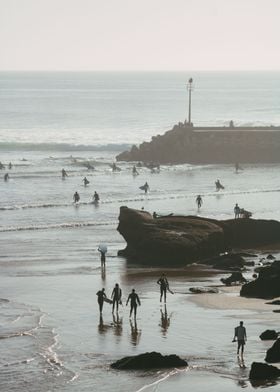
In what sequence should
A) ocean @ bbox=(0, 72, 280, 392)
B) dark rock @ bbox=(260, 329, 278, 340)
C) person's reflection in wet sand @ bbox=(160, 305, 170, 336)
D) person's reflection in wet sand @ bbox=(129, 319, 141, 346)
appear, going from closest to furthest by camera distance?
ocean @ bbox=(0, 72, 280, 392), dark rock @ bbox=(260, 329, 278, 340), person's reflection in wet sand @ bbox=(129, 319, 141, 346), person's reflection in wet sand @ bbox=(160, 305, 170, 336)

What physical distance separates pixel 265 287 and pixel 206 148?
72083mm

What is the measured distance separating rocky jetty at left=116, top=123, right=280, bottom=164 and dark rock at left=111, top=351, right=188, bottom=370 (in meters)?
77.6

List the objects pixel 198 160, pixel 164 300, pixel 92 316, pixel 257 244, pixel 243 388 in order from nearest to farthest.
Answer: pixel 243 388
pixel 92 316
pixel 164 300
pixel 257 244
pixel 198 160

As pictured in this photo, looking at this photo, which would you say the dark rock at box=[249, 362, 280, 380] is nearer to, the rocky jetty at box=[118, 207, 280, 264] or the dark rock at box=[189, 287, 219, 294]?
the dark rock at box=[189, 287, 219, 294]

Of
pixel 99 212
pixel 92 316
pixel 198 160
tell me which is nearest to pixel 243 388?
pixel 92 316

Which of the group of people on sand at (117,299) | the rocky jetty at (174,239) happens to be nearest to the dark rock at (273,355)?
the group of people on sand at (117,299)

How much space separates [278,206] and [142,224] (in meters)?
24.6

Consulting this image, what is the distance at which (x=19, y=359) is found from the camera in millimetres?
29016

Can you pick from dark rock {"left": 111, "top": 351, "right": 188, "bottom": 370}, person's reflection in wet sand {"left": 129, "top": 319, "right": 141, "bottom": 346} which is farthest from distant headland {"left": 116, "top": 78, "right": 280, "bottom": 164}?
dark rock {"left": 111, "top": 351, "right": 188, "bottom": 370}

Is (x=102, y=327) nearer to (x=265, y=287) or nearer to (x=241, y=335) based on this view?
(x=241, y=335)

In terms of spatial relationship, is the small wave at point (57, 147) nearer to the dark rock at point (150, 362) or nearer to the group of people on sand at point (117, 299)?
the group of people on sand at point (117, 299)

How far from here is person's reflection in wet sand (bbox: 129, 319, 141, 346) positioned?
101 ft

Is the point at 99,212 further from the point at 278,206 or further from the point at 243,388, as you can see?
the point at 243,388

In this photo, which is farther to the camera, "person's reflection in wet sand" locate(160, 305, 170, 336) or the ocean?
"person's reflection in wet sand" locate(160, 305, 170, 336)
